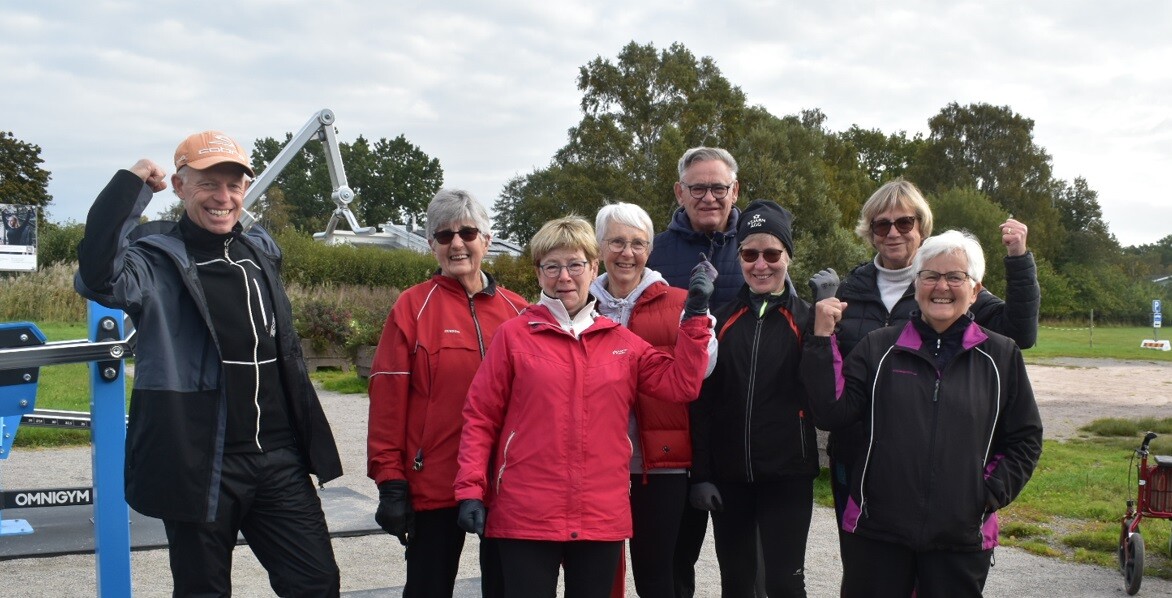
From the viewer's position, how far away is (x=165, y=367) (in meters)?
3.24

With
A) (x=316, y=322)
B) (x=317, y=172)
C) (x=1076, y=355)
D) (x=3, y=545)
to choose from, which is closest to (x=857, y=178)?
(x=1076, y=355)

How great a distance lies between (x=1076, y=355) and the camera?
28625mm

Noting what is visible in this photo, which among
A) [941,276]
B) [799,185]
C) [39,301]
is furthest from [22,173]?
[941,276]

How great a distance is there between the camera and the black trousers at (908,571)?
329 cm

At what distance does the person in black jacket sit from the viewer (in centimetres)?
328

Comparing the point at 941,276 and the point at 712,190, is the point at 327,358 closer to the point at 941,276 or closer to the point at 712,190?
the point at 712,190

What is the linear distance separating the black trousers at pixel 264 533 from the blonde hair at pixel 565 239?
1.14 meters

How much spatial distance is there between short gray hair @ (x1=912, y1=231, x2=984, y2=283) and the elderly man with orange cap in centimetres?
222

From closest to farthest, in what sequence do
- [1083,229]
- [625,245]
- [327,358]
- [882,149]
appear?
[625,245] < [327,358] < [1083,229] < [882,149]

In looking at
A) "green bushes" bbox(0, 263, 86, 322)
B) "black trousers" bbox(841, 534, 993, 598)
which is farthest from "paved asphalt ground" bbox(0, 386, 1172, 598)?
"green bushes" bbox(0, 263, 86, 322)

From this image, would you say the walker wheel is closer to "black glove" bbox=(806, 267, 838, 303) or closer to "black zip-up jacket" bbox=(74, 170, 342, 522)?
"black glove" bbox=(806, 267, 838, 303)

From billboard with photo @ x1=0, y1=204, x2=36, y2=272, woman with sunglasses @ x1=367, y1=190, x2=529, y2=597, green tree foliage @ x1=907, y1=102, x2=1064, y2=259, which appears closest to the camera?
woman with sunglasses @ x1=367, y1=190, x2=529, y2=597

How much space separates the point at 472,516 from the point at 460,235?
3.37 feet

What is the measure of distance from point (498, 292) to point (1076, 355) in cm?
2865
